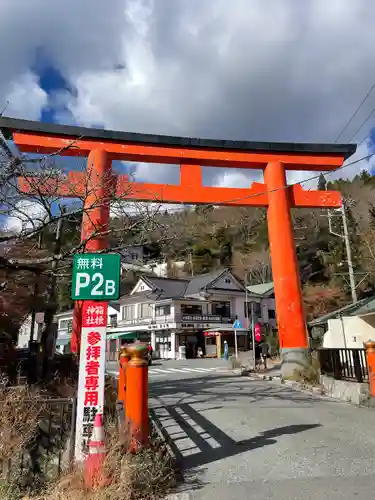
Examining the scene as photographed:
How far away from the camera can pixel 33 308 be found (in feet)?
41.4

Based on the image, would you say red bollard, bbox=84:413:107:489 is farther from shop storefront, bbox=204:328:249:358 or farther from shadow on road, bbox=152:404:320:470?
shop storefront, bbox=204:328:249:358

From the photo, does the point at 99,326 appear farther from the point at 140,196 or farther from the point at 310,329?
the point at 310,329

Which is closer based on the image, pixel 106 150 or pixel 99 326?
pixel 99 326

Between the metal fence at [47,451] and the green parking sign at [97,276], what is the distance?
133 centimetres

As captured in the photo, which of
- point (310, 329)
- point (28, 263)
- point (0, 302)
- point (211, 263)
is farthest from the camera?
point (211, 263)

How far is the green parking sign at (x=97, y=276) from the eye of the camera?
4.97 metres

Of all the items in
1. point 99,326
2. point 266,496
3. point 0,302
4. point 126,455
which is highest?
point 0,302

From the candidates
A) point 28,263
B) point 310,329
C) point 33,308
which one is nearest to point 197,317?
point 310,329

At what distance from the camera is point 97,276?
5031 mm

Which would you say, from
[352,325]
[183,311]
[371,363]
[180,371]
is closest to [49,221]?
[371,363]

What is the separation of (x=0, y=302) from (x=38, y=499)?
26.2 ft

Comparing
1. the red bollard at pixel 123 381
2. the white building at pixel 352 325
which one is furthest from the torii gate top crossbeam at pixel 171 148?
the red bollard at pixel 123 381

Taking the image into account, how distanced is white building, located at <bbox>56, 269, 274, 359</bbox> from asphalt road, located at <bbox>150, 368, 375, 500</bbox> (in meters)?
29.0

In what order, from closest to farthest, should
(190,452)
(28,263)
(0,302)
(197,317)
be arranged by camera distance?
(190,452) → (28,263) → (0,302) → (197,317)
